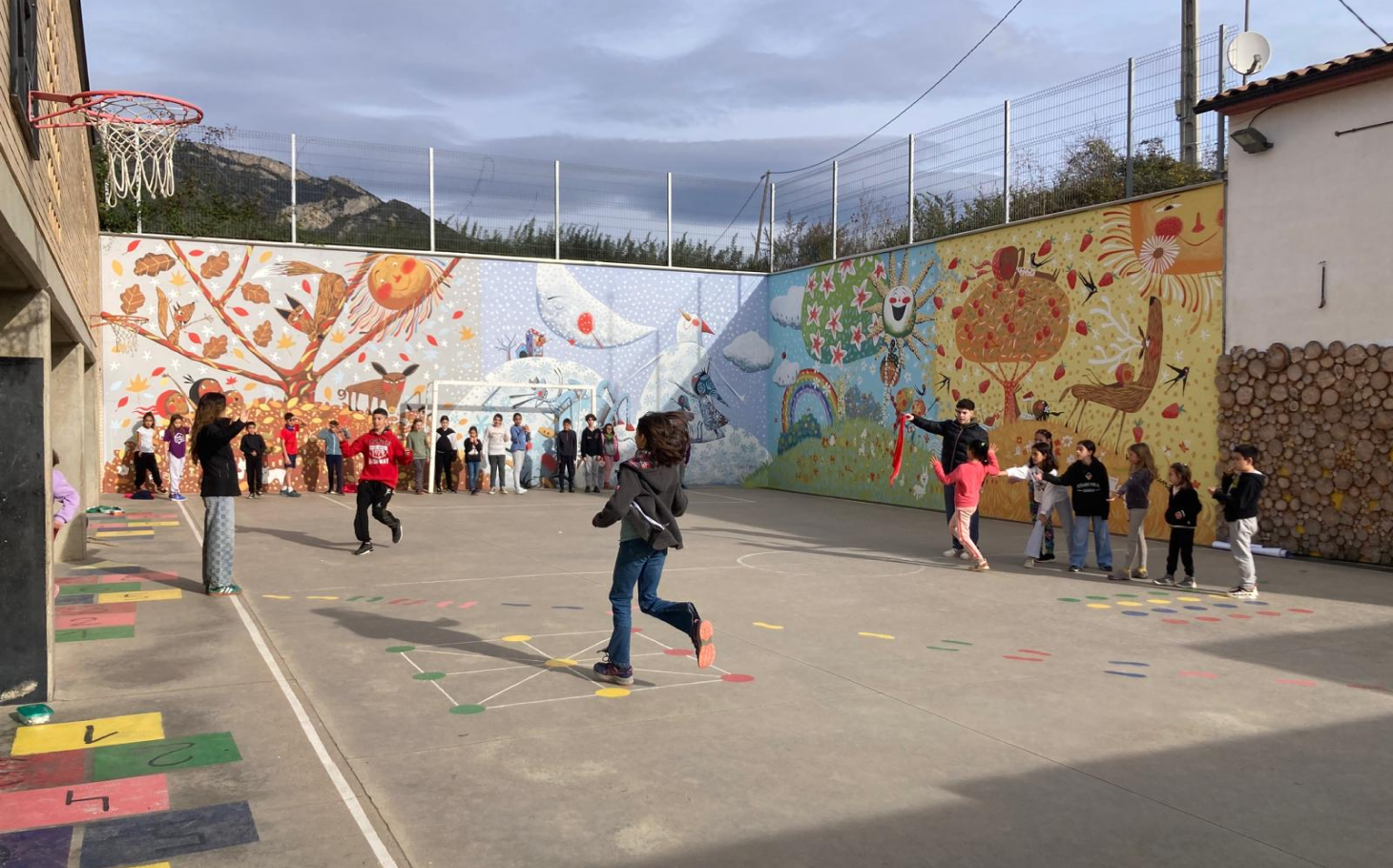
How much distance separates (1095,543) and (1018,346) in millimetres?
6200

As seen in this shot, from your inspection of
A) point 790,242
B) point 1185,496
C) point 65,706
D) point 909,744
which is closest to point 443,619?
point 65,706

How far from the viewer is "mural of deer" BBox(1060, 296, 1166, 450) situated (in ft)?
49.5

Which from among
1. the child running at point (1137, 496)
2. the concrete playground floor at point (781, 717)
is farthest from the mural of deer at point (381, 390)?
the child running at point (1137, 496)

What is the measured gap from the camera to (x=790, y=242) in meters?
25.2

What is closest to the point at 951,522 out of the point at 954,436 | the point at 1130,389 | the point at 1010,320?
the point at 954,436

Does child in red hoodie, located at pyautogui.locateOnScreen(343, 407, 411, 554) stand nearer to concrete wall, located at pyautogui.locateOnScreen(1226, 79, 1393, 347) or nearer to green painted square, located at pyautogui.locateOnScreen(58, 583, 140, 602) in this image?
green painted square, located at pyautogui.locateOnScreen(58, 583, 140, 602)

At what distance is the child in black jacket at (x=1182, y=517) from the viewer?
413 inches

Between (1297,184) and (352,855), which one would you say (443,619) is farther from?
(1297,184)

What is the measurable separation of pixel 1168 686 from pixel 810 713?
93.9 inches

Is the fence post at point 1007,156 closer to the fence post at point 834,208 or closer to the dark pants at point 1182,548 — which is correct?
the fence post at point 834,208

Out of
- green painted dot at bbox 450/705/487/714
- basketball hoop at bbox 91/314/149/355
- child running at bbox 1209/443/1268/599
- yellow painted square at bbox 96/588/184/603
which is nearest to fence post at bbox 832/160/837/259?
child running at bbox 1209/443/1268/599

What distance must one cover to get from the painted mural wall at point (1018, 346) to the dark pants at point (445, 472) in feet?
24.5

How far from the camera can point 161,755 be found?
5.18 meters

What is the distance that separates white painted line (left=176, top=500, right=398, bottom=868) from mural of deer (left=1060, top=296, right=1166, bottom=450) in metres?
12.1
